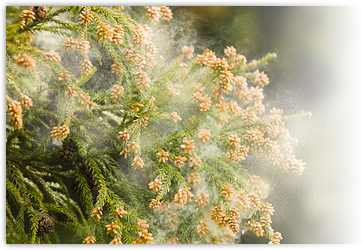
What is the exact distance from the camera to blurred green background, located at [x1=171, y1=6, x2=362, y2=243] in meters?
0.63

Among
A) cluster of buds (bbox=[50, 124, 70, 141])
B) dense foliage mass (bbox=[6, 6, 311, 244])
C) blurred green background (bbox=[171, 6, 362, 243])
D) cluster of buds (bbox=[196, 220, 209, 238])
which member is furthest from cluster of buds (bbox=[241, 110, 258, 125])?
cluster of buds (bbox=[50, 124, 70, 141])

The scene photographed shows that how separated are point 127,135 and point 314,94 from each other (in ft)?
1.60

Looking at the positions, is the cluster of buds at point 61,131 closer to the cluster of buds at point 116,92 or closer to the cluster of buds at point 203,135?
the cluster of buds at point 116,92

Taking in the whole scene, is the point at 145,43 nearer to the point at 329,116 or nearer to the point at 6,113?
the point at 6,113

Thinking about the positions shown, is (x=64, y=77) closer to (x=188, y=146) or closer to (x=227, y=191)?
(x=188, y=146)

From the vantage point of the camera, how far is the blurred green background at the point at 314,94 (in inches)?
24.7

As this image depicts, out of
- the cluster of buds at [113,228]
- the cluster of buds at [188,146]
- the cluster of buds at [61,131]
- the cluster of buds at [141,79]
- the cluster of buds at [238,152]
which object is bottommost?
the cluster of buds at [113,228]

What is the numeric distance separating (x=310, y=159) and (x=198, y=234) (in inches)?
13.2

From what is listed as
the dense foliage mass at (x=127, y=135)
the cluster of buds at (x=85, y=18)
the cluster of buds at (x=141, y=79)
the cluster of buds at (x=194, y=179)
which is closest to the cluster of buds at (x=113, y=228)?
the dense foliage mass at (x=127, y=135)

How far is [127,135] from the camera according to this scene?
460 millimetres

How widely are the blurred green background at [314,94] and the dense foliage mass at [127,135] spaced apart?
0.33ft

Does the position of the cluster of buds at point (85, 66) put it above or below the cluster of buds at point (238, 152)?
above
